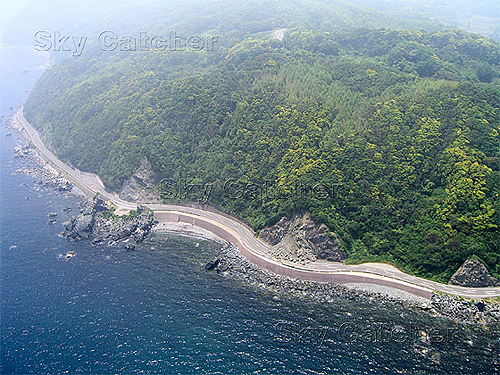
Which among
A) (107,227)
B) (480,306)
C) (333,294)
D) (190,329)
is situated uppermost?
(480,306)

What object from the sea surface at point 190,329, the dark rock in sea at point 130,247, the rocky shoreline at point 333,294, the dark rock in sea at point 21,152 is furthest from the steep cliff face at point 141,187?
the dark rock in sea at point 21,152

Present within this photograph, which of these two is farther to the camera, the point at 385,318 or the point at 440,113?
the point at 440,113

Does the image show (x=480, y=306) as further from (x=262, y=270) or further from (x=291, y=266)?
(x=262, y=270)

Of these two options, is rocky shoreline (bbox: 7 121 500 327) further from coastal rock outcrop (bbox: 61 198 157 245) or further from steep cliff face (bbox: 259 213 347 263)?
steep cliff face (bbox: 259 213 347 263)

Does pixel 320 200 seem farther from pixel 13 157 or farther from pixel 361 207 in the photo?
pixel 13 157

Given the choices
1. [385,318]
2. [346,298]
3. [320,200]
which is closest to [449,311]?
[385,318]

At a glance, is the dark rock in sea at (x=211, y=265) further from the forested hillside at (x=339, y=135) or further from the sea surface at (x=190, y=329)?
the forested hillside at (x=339, y=135)

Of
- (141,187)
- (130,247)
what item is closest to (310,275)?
(130,247)
